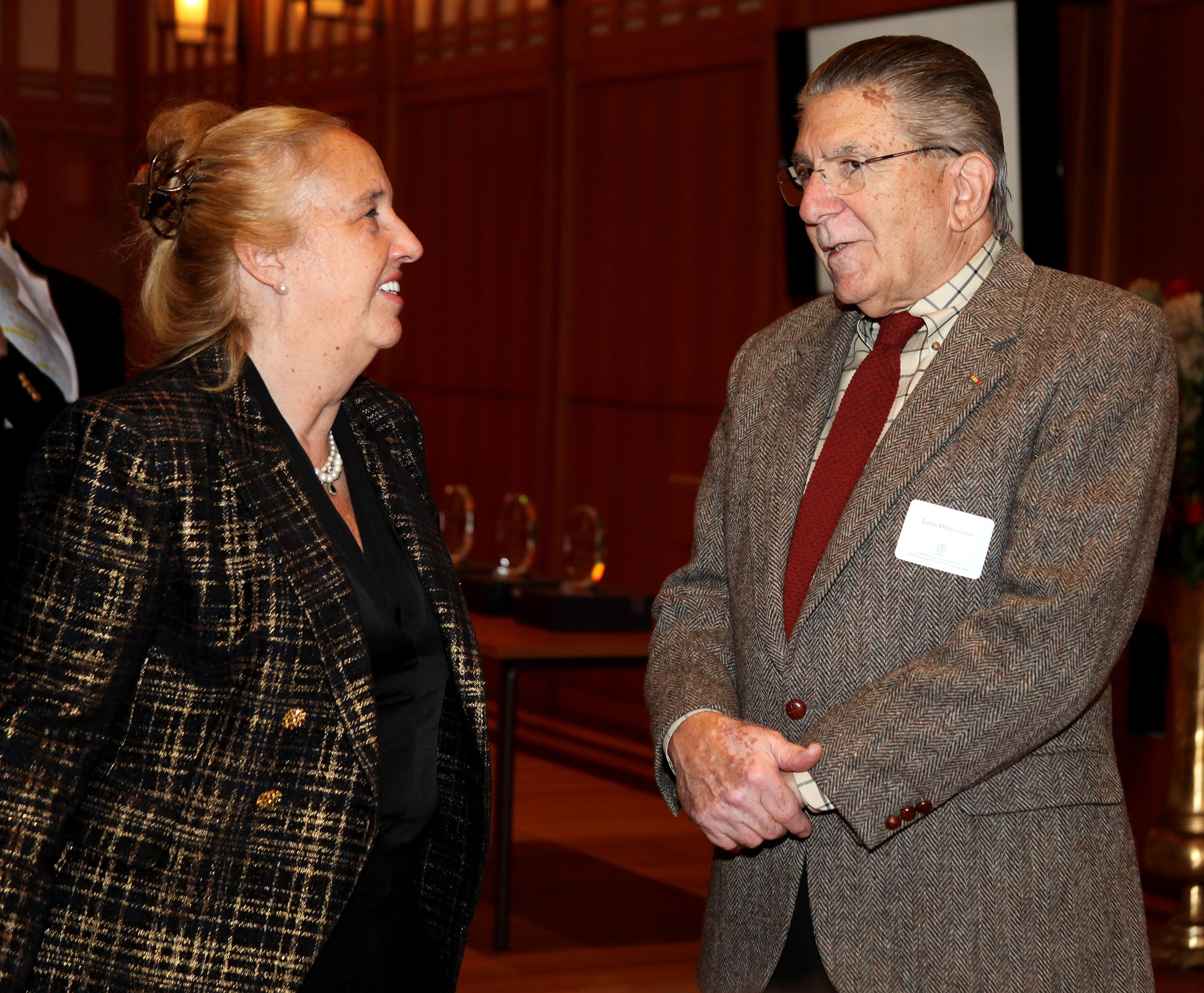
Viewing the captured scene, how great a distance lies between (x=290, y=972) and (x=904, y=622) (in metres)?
0.83

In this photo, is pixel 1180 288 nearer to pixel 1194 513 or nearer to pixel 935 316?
pixel 1194 513

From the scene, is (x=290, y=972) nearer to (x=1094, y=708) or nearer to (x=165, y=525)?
(x=165, y=525)

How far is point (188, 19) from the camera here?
935cm

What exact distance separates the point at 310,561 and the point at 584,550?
2.79 metres

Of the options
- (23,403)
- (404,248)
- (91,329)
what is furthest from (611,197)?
(404,248)

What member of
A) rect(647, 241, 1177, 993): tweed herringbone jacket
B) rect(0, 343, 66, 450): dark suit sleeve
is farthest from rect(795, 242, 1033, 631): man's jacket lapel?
rect(0, 343, 66, 450): dark suit sleeve

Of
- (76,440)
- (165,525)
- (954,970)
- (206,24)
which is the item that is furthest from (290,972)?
(206,24)

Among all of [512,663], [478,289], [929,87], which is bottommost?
[512,663]

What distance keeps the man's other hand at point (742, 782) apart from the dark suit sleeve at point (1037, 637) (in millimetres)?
66

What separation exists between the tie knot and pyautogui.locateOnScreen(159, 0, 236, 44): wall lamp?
8253 mm

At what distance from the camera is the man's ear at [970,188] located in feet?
6.37

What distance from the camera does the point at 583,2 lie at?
6.95 metres

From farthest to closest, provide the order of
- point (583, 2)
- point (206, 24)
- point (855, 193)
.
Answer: point (206, 24), point (583, 2), point (855, 193)

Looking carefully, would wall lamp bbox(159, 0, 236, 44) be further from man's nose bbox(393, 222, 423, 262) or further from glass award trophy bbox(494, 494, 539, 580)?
man's nose bbox(393, 222, 423, 262)
